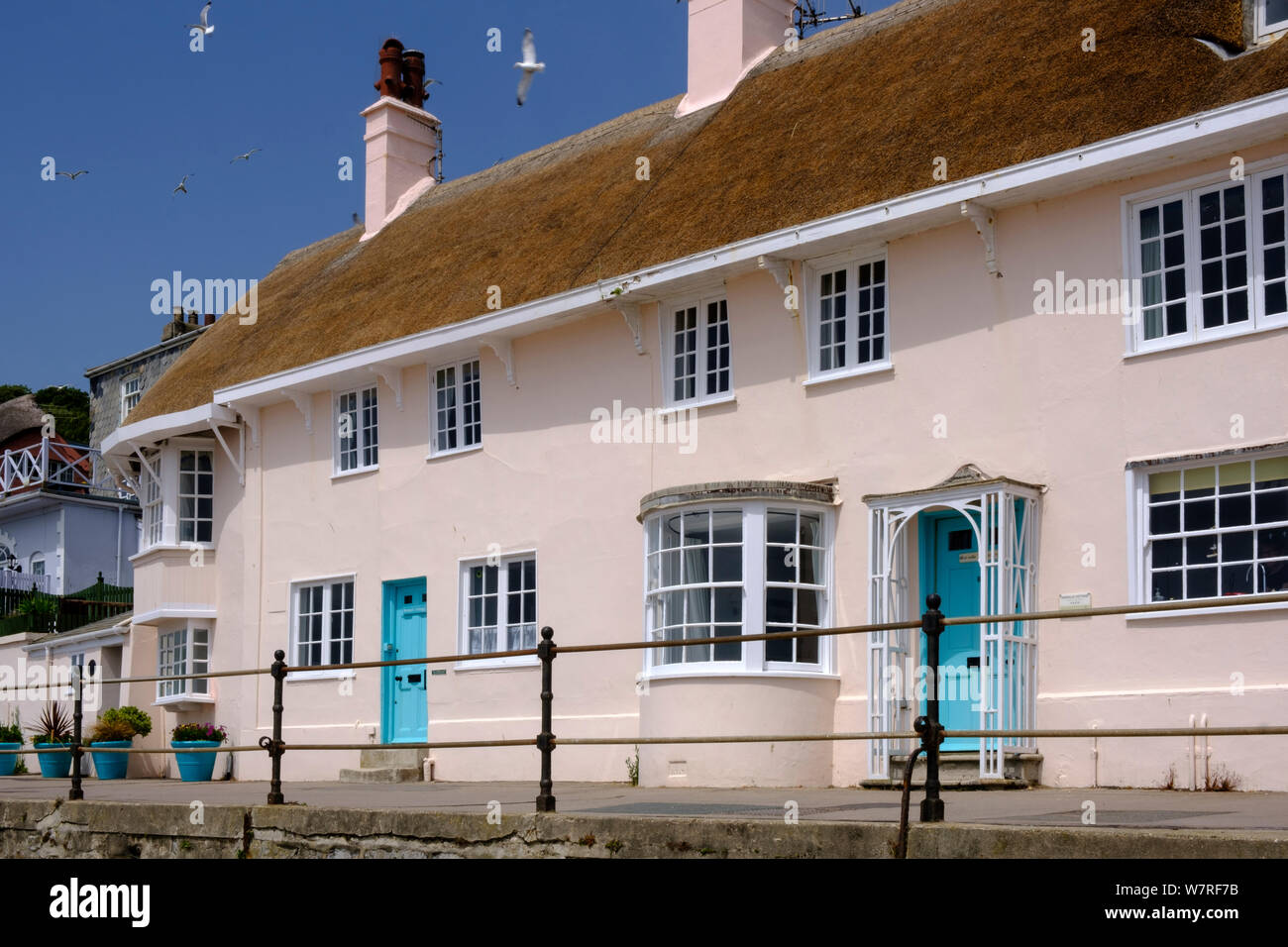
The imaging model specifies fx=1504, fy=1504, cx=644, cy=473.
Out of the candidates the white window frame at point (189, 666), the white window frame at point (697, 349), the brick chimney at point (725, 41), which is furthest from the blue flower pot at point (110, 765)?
the brick chimney at point (725, 41)

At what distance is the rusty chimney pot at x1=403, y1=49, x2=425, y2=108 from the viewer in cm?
2580

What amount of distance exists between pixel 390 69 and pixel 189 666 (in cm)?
1052

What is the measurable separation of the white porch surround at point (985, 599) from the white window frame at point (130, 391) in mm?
28479

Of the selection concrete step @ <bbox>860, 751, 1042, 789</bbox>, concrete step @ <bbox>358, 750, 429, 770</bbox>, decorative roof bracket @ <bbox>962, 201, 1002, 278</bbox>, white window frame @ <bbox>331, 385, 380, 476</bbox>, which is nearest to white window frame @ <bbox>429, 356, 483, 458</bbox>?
white window frame @ <bbox>331, 385, 380, 476</bbox>

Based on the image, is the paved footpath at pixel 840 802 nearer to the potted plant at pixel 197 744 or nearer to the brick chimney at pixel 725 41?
the potted plant at pixel 197 744

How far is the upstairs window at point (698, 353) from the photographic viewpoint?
640 inches

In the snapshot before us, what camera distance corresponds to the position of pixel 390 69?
25.6 m

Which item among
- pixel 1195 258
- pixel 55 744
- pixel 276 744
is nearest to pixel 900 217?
pixel 1195 258

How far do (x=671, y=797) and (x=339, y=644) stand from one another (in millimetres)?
9180

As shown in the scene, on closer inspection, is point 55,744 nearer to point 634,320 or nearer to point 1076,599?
point 634,320

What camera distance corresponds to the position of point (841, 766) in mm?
14344

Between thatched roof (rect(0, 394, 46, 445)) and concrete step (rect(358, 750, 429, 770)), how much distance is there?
31.5 m

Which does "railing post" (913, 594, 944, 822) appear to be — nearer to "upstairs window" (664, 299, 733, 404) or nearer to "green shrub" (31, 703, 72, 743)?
"upstairs window" (664, 299, 733, 404)

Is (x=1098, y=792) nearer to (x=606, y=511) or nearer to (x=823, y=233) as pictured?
(x=823, y=233)
